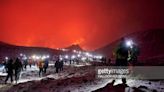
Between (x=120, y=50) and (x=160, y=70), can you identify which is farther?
(x=160, y=70)

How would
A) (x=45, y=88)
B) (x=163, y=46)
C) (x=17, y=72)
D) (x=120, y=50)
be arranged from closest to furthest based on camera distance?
1. (x=120, y=50)
2. (x=45, y=88)
3. (x=17, y=72)
4. (x=163, y=46)

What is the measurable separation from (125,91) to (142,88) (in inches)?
51.1

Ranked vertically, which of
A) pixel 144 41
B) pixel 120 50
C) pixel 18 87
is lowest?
pixel 18 87

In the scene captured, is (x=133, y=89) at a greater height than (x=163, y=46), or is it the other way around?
(x=163, y=46)

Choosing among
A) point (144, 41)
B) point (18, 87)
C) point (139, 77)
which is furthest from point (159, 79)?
point (144, 41)

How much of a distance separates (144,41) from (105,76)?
171m

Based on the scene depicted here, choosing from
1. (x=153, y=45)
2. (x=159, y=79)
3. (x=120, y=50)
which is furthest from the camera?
(x=153, y=45)

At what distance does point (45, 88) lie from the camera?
74.2 feet

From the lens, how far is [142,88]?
16.7 meters

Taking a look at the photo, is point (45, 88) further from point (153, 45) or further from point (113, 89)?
point (153, 45)

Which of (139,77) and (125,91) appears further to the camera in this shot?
(139,77)

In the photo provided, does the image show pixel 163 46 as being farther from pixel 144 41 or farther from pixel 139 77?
pixel 139 77

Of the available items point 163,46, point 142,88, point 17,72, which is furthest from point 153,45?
point 142,88

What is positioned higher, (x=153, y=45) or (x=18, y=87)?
(x=153, y=45)
